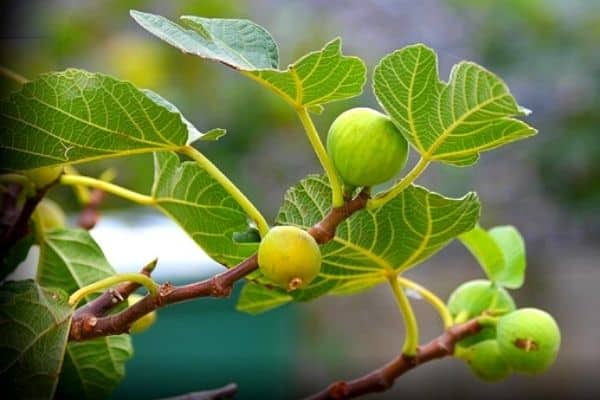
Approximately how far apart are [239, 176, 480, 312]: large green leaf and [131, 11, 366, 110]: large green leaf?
5 centimetres

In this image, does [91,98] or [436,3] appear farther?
[436,3]

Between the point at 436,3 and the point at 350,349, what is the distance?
1.10 metres

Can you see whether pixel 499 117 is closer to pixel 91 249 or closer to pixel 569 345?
pixel 91 249

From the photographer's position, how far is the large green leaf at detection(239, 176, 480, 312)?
18.2 inches

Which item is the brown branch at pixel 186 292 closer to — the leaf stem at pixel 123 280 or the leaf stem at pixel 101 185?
the leaf stem at pixel 123 280

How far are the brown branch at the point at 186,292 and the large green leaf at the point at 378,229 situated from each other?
0.03 meters

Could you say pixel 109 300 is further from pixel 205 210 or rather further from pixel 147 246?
pixel 147 246

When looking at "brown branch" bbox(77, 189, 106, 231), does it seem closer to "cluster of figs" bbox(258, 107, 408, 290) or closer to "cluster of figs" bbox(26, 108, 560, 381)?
"cluster of figs" bbox(26, 108, 560, 381)

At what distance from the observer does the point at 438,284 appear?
2.73 m

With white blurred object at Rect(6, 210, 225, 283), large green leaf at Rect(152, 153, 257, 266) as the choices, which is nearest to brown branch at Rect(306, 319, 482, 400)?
large green leaf at Rect(152, 153, 257, 266)

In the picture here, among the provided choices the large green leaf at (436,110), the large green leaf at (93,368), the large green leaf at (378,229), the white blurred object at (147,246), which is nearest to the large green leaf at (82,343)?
the large green leaf at (93,368)

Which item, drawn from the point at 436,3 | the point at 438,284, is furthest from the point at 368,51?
the point at 438,284

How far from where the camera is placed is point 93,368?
1.73ft

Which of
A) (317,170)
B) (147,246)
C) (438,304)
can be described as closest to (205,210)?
(438,304)
